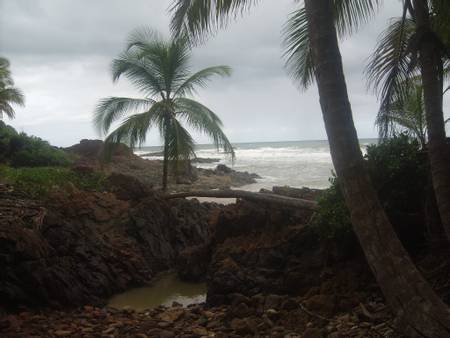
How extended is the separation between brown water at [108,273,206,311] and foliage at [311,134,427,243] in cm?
298

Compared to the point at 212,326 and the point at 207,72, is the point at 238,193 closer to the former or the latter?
the point at 212,326

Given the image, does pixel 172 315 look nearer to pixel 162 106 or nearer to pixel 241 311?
pixel 241 311

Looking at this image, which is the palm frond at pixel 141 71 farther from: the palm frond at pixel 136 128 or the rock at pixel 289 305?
the rock at pixel 289 305

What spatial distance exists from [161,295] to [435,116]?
5416mm

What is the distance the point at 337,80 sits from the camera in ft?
11.4

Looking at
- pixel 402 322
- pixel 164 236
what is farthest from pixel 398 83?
pixel 164 236

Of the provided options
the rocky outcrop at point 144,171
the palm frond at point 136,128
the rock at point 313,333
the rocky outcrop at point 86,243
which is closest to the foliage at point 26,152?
the rocky outcrop at point 144,171

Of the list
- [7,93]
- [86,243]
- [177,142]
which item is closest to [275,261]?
[86,243]

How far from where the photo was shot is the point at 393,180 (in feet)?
17.6

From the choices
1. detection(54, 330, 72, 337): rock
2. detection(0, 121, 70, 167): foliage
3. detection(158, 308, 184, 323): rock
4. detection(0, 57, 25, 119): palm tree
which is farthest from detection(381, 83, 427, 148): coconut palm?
detection(0, 57, 25, 119): palm tree

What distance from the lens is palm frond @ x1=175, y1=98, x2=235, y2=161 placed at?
11.6 m

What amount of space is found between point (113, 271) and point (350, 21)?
19.0 feet

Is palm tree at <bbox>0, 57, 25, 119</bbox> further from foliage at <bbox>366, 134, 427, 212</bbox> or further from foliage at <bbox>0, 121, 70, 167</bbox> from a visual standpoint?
foliage at <bbox>366, 134, 427, 212</bbox>

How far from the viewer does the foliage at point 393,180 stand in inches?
208
